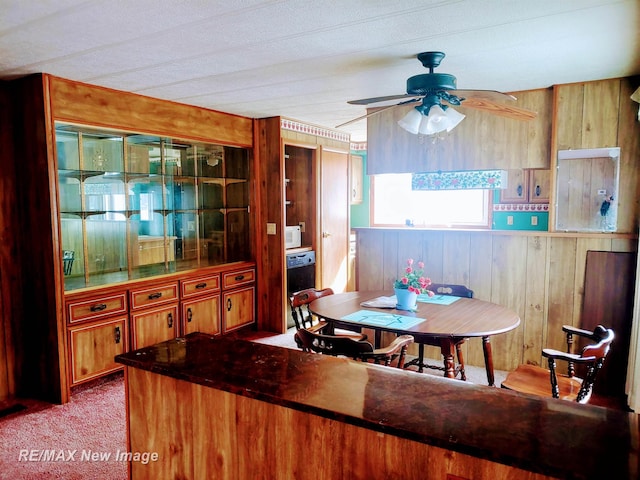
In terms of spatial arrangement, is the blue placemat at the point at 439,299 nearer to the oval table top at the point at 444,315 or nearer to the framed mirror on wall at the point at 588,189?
the oval table top at the point at 444,315

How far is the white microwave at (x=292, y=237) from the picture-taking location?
5.05 meters

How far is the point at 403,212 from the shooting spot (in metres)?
7.00

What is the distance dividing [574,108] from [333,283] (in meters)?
3.34

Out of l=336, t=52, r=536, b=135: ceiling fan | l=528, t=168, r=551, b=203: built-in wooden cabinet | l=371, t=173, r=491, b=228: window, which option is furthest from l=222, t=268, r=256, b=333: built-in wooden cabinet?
l=528, t=168, r=551, b=203: built-in wooden cabinet

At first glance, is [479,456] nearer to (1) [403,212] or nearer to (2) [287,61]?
(2) [287,61]

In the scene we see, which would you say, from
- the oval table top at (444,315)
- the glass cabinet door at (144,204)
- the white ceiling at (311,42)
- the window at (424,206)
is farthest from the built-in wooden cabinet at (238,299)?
the window at (424,206)

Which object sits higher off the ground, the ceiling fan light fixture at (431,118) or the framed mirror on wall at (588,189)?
the ceiling fan light fixture at (431,118)

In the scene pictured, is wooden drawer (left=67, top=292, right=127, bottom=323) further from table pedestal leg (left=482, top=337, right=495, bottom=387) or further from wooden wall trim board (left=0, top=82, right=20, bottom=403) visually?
table pedestal leg (left=482, top=337, right=495, bottom=387)

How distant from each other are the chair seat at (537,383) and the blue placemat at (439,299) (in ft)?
2.31

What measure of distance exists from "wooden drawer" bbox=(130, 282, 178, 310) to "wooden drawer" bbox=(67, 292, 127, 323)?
99 millimetres

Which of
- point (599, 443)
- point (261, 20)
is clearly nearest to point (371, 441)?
point (599, 443)

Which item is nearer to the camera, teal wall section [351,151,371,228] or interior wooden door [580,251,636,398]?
interior wooden door [580,251,636,398]

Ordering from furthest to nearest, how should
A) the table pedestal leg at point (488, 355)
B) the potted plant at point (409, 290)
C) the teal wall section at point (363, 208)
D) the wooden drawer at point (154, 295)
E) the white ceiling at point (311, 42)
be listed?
the teal wall section at point (363, 208), the wooden drawer at point (154, 295), the potted plant at point (409, 290), the table pedestal leg at point (488, 355), the white ceiling at point (311, 42)

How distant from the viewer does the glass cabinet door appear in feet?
11.5
